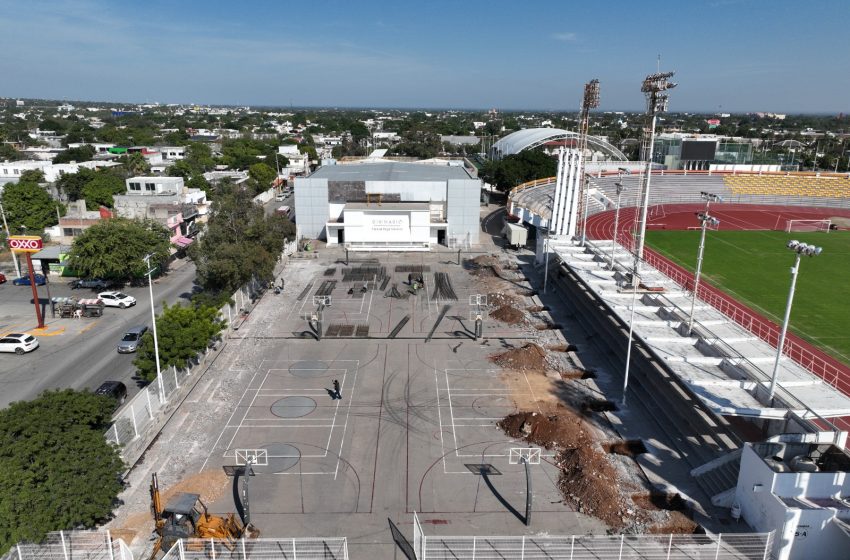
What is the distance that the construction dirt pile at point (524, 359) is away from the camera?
97.7ft

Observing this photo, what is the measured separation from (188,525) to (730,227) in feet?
227

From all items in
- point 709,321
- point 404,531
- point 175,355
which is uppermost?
point 709,321

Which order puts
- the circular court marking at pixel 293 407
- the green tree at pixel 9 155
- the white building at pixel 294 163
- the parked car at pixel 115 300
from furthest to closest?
the white building at pixel 294 163 < the green tree at pixel 9 155 < the parked car at pixel 115 300 < the circular court marking at pixel 293 407

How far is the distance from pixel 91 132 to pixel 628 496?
178235 mm

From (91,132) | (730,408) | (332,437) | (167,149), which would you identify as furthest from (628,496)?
(91,132)

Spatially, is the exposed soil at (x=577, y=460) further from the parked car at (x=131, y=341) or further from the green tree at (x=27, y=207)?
the green tree at (x=27, y=207)

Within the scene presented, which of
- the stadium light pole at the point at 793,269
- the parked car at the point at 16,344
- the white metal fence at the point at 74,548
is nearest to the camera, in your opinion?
the white metal fence at the point at 74,548

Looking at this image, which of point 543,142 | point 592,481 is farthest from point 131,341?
point 543,142

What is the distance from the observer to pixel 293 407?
25.7m

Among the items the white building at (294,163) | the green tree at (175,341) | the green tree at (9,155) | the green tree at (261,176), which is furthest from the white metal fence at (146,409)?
the green tree at (9,155)

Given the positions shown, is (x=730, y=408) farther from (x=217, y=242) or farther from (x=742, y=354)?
(x=217, y=242)

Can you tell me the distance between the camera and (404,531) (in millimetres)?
17875

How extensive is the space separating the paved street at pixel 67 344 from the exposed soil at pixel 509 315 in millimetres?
22654

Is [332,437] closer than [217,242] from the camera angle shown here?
Yes
